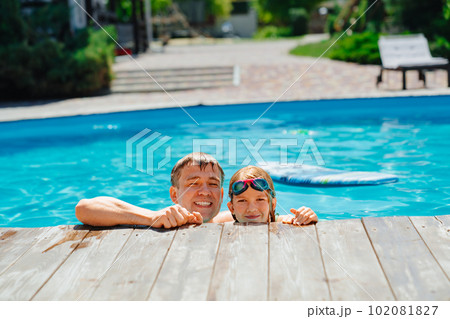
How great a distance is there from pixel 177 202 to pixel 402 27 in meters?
15.0

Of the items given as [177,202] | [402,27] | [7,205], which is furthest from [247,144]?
[402,27]

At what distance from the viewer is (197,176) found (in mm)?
3107

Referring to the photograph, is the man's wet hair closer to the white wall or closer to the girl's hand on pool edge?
the girl's hand on pool edge

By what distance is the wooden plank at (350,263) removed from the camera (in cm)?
203

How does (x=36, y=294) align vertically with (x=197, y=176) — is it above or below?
below

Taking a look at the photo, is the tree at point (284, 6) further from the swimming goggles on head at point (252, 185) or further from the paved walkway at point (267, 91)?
the swimming goggles on head at point (252, 185)

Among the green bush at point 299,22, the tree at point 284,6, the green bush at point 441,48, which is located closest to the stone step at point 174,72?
the green bush at point 441,48

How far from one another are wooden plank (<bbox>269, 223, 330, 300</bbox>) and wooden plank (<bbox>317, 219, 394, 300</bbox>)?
0.13ft

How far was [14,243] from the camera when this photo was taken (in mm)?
2680

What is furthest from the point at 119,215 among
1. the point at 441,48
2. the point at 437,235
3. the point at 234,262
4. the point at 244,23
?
the point at 244,23

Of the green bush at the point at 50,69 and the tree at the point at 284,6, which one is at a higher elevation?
the tree at the point at 284,6

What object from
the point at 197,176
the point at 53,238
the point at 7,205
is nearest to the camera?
the point at 53,238

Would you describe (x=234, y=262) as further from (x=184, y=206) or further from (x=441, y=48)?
(x=441, y=48)
